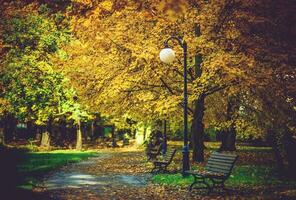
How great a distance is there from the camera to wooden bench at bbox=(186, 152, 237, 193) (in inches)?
464

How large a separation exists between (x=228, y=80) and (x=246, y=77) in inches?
36.0

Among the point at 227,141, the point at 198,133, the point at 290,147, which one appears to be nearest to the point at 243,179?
the point at 290,147

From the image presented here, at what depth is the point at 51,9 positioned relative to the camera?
37594 millimetres

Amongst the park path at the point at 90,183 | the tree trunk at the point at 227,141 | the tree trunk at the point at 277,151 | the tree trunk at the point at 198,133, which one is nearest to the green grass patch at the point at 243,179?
the tree trunk at the point at 277,151

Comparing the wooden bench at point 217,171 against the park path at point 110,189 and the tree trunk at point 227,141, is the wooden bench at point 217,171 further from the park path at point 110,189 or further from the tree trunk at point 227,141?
the tree trunk at point 227,141

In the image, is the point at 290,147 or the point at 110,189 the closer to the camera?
the point at 110,189

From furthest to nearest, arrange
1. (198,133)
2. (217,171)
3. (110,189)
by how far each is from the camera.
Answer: (198,133), (110,189), (217,171)

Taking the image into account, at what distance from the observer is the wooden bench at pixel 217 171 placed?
11777 mm

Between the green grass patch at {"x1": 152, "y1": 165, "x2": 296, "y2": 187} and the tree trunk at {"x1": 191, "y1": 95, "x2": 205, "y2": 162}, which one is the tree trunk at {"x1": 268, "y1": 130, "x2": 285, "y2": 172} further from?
the tree trunk at {"x1": 191, "y1": 95, "x2": 205, "y2": 162}

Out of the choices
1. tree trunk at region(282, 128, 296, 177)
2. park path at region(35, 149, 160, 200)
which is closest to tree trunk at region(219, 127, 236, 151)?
park path at region(35, 149, 160, 200)

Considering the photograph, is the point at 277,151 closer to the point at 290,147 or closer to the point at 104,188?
the point at 290,147

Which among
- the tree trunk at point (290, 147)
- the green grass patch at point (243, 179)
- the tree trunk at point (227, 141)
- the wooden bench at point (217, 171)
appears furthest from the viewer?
the tree trunk at point (227, 141)

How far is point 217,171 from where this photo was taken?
12.4 m

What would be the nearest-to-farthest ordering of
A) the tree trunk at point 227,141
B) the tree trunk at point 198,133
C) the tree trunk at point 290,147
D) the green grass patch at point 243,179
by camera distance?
the green grass patch at point 243,179, the tree trunk at point 290,147, the tree trunk at point 198,133, the tree trunk at point 227,141
